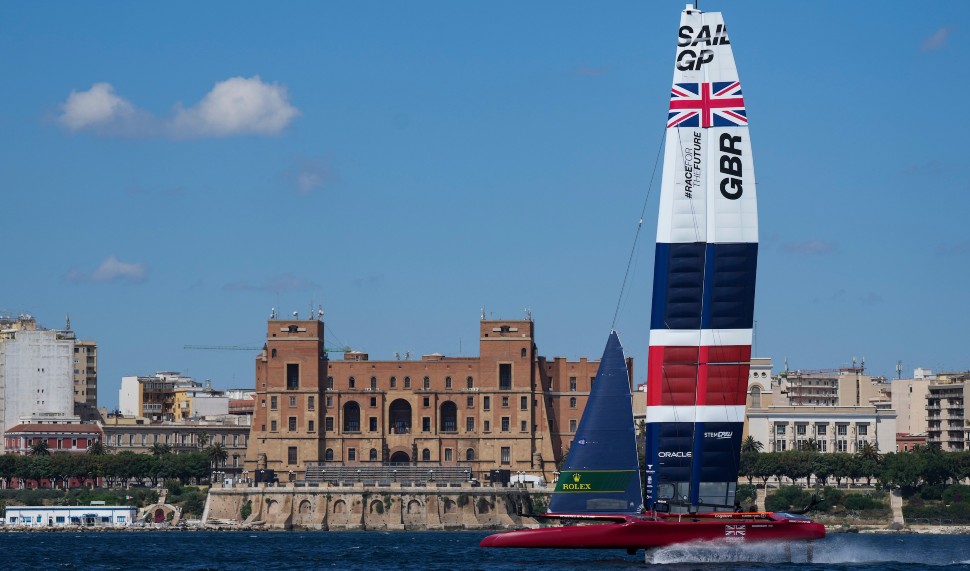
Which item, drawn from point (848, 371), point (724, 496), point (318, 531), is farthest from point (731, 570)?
point (848, 371)

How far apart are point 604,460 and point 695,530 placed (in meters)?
4.26

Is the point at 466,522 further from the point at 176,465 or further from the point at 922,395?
the point at 922,395

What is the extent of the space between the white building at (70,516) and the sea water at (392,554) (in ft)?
14.0

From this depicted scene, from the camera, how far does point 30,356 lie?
165 meters

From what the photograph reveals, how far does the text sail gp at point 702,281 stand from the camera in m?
52.4

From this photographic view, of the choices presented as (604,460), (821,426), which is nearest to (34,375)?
(821,426)

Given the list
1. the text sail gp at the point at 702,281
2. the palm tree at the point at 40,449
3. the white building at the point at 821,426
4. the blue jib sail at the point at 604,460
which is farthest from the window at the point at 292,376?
the text sail gp at the point at 702,281

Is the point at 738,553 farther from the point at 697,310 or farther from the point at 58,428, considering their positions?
the point at 58,428

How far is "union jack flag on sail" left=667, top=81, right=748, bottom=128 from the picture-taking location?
52.4 metres

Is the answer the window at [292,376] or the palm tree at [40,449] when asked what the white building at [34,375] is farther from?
the window at [292,376]

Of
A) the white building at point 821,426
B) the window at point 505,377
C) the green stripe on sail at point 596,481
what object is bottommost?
the green stripe on sail at point 596,481

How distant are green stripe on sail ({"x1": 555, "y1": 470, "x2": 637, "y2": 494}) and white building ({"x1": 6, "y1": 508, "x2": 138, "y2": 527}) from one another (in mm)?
64110

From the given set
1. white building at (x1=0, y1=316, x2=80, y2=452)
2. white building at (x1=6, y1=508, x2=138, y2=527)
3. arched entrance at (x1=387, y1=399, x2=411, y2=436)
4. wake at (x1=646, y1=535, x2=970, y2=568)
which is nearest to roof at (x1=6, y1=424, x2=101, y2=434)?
white building at (x1=0, y1=316, x2=80, y2=452)

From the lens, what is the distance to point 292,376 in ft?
422
